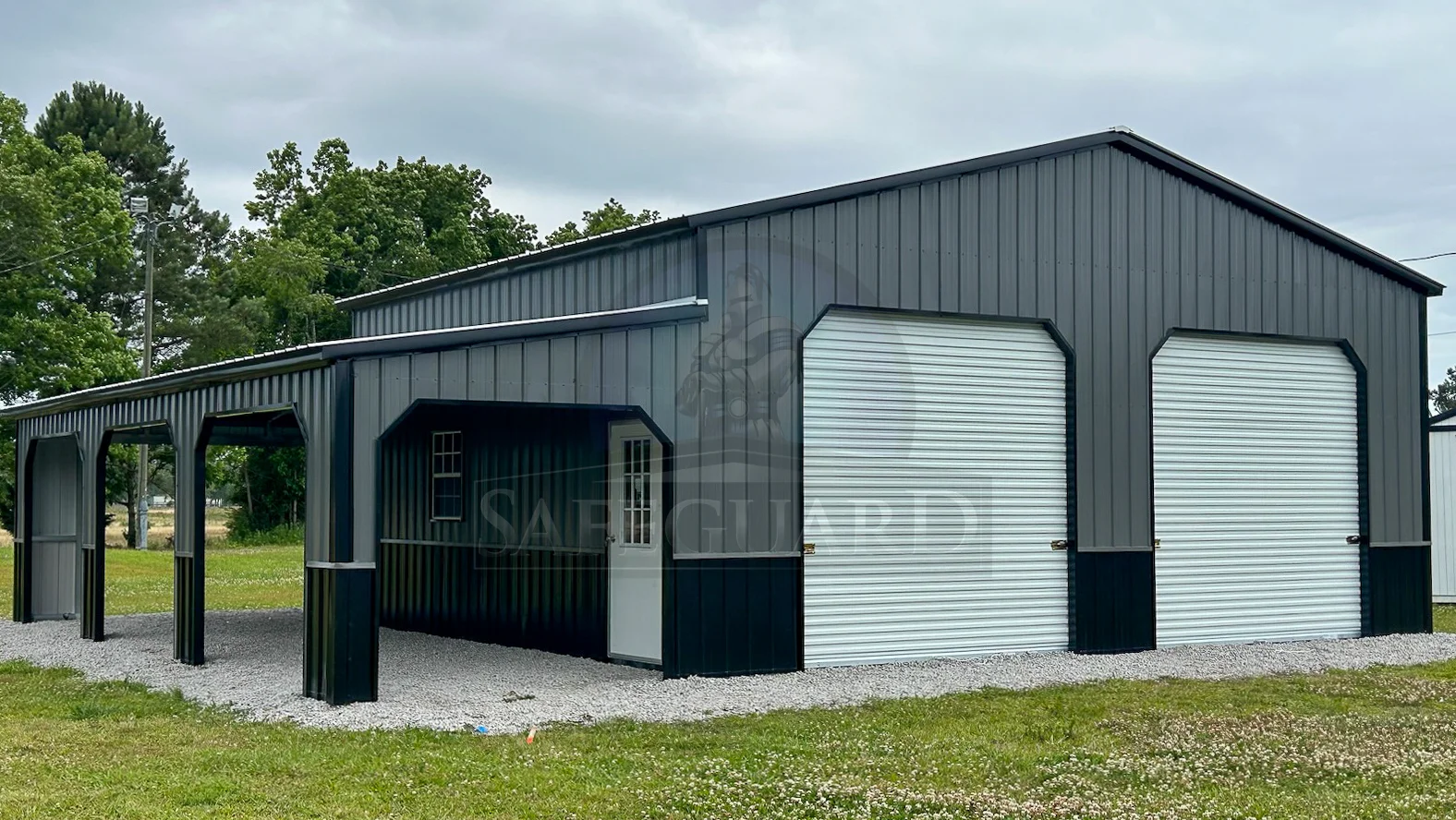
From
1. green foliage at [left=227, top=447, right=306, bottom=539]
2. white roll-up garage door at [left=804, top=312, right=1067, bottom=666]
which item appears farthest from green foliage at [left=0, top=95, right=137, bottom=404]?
white roll-up garage door at [left=804, top=312, right=1067, bottom=666]

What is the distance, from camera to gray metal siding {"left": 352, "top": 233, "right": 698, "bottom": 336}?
1152cm

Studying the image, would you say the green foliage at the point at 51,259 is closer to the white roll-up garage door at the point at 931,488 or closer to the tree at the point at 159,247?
the tree at the point at 159,247

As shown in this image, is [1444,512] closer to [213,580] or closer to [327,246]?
[213,580]

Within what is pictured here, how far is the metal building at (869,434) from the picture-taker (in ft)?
34.9

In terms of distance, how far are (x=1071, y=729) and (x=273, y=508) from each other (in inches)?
1330

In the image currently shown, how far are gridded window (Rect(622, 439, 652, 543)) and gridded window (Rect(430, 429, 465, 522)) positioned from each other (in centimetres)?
280

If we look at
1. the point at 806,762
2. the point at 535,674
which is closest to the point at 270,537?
the point at 535,674

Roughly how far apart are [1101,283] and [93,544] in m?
9.94

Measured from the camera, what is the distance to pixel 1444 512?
758 inches

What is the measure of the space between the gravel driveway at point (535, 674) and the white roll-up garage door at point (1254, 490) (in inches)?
15.9

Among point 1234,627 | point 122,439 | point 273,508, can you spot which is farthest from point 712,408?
point 273,508

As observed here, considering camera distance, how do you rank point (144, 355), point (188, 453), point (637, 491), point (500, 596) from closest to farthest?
point (637, 491) → point (188, 453) → point (500, 596) → point (144, 355)

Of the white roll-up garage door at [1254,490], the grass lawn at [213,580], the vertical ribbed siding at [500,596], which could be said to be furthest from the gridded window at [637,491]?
the grass lawn at [213,580]

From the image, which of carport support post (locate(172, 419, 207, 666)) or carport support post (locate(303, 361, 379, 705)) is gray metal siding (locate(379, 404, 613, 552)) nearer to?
carport support post (locate(172, 419, 207, 666))
